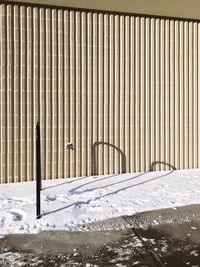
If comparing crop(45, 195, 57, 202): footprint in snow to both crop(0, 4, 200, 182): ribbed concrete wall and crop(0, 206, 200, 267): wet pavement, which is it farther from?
crop(0, 206, 200, 267): wet pavement

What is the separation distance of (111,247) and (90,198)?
83.6 inches

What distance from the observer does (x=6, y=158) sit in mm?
9094

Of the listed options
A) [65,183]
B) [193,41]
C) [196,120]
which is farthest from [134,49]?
[65,183]

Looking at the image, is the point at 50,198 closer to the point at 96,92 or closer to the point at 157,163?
the point at 96,92

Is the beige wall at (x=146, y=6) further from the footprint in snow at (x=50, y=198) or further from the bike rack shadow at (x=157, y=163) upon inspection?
the footprint in snow at (x=50, y=198)

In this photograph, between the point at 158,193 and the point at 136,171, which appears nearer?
the point at 158,193

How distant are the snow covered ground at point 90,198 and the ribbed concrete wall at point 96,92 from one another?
0.50 m

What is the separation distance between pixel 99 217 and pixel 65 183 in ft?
7.36

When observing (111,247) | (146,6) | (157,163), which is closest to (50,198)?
(111,247)

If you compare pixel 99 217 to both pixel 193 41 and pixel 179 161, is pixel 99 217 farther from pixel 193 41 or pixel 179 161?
pixel 193 41

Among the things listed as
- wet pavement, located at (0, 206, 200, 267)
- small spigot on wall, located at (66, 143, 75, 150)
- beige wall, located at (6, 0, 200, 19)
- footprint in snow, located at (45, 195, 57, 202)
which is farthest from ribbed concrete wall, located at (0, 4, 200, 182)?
wet pavement, located at (0, 206, 200, 267)

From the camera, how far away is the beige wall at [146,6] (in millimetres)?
9414

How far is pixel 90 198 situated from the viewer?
309 inches

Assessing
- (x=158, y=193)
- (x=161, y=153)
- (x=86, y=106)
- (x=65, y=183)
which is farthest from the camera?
(x=161, y=153)
